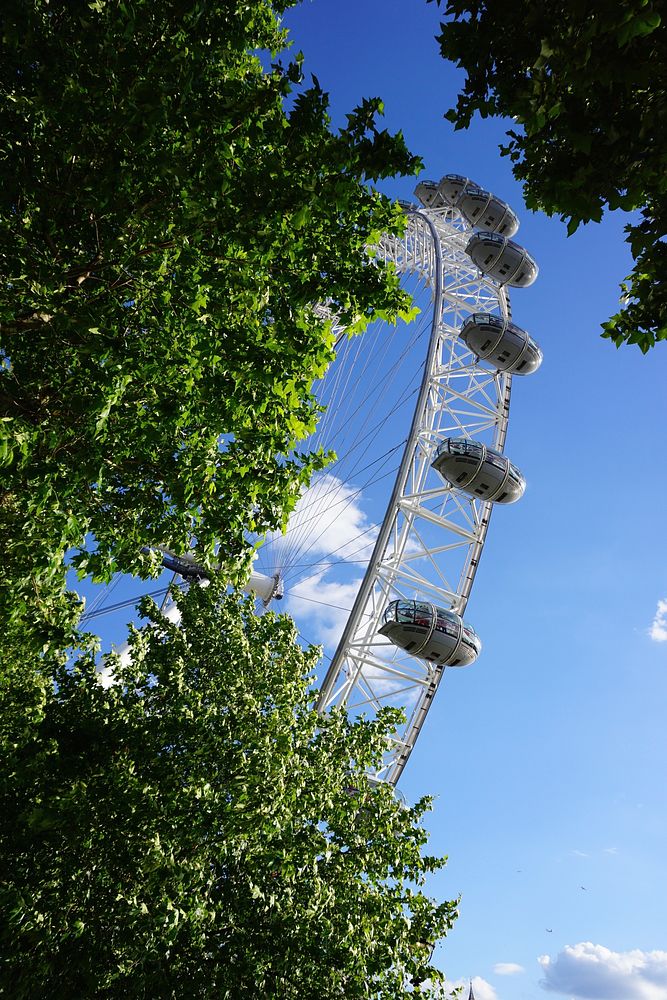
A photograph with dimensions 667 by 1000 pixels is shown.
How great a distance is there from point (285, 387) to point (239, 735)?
5511 millimetres

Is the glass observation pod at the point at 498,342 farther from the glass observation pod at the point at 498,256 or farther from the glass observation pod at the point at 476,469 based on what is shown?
the glass observation pod at the point at 476,469

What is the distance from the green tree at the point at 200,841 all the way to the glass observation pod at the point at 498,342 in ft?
51.3

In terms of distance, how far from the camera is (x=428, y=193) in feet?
101

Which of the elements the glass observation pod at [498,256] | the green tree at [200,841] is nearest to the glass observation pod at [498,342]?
the glass observation pod at [498,256]

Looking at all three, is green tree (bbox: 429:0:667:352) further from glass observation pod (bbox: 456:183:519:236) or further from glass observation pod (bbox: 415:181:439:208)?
glass observation pod (bbox: 415:181:439:208)

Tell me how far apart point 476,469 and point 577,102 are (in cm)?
1715

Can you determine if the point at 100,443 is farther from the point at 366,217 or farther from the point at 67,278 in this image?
the point at 366,217

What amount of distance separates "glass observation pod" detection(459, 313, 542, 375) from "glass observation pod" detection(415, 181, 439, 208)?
9.98 m

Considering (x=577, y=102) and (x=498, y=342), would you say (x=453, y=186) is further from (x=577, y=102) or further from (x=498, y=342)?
(x=577, y=102)

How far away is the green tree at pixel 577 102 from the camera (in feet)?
11.8

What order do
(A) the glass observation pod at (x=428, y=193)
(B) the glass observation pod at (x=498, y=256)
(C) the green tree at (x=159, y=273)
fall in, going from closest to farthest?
(C) the green tree at (x=159, y=273)
(B) the glass observation pod at (x=498, y=256)
(A) the glass observation pod at (x=428, y=193)

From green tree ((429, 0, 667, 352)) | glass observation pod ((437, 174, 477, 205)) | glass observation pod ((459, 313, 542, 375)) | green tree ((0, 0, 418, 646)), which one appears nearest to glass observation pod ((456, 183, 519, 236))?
glass observation pod ((437, 174, 477, 205))

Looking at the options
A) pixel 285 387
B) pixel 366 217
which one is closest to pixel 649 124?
pixel 366 217

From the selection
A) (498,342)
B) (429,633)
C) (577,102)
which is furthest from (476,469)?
(577,102)
